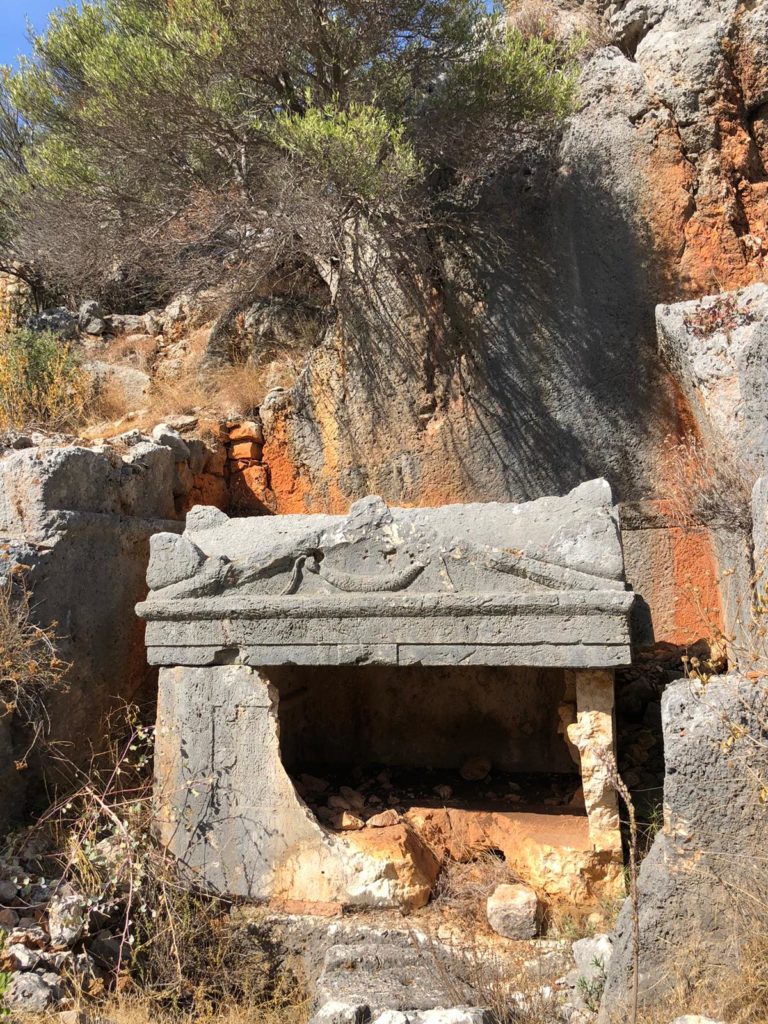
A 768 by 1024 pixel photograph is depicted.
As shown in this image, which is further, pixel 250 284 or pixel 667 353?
pixel 250 284

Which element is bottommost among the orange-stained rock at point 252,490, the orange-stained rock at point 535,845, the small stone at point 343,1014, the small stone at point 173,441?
the small stone at point 343,1014

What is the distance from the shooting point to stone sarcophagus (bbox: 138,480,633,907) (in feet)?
13.3

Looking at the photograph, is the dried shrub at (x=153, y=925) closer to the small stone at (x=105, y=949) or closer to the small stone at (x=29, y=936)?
the small stone at (x=105, y=949)

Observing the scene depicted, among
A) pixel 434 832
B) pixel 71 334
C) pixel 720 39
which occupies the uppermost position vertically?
pixel 720 39

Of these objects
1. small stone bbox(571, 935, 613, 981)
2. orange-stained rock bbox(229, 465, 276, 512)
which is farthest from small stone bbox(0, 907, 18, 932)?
Answer: orange-stained rock bbox(229, 465, 276, 512)

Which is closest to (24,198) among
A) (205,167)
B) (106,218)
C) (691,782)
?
(106,218)

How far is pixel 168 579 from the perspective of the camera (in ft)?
14.5

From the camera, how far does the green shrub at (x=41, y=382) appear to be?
21.8ft

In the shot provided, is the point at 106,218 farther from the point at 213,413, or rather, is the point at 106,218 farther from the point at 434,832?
the point at 434,832

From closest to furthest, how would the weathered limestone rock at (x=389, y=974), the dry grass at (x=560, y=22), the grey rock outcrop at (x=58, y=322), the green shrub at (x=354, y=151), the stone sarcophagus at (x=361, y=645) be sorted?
1. the weathered limestone rock at (x=389, y=974)
2. the stone sarcophagus at (x=361, y=645)
3. the green shrub at (x=354, y=151)
4. the dry grass at (x=560, y=22)
5. the grey rock outcrop at (x=58, y=322)

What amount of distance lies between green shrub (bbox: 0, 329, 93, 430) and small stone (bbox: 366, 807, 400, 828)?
11.4ft

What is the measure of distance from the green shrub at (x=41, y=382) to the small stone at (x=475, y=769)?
364 cm

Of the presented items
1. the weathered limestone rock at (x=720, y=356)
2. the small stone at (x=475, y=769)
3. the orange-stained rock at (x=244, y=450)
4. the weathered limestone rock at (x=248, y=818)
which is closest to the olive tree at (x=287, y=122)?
the orange-stained rock at (x=244, y=450)

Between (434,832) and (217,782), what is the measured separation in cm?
120
